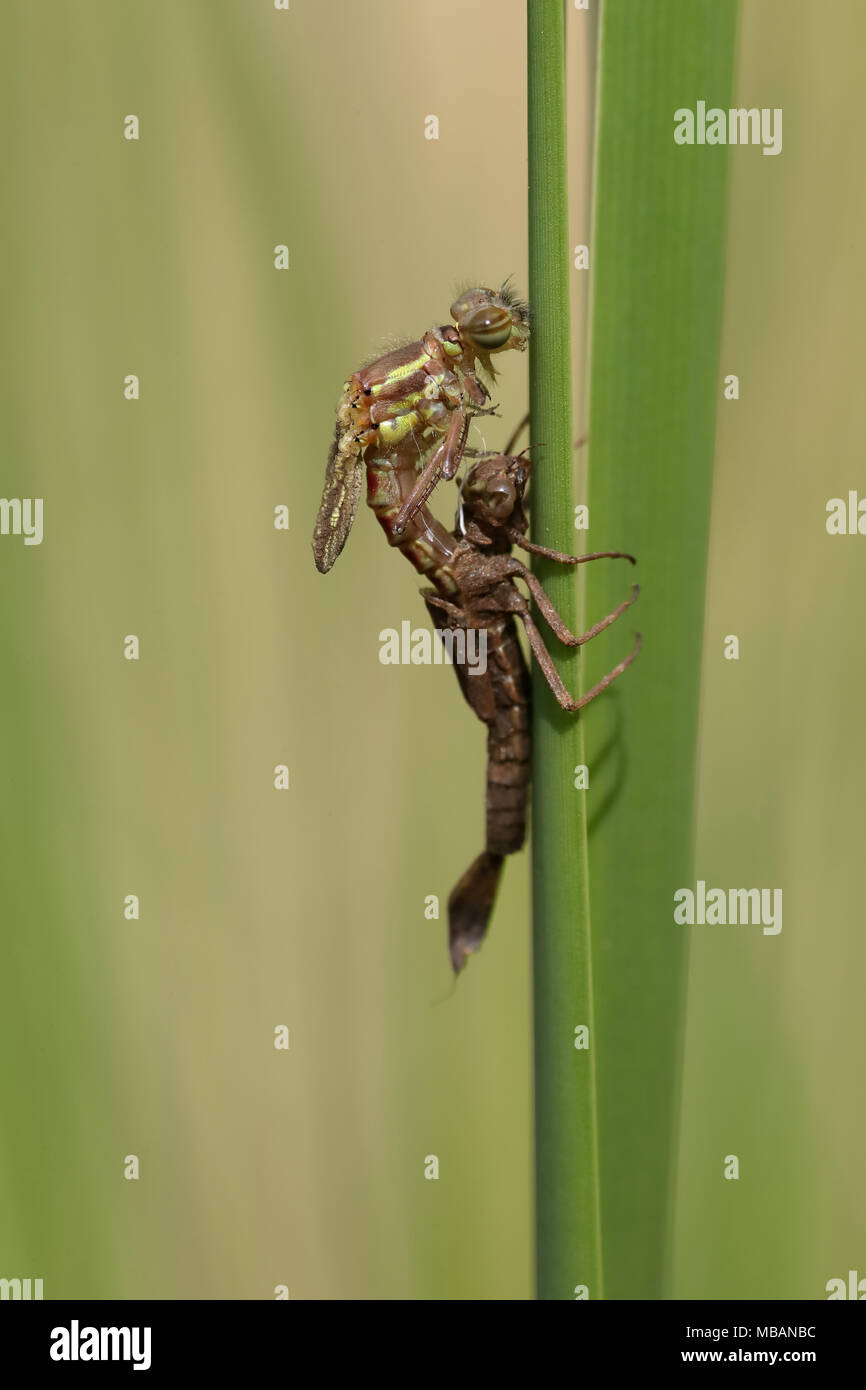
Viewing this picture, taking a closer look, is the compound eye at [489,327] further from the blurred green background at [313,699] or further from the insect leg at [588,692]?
the insect leg at [588,692]

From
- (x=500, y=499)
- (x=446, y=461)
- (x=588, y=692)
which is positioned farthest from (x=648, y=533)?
(x=500, y=499)

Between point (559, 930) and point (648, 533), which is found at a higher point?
point (648, 533)

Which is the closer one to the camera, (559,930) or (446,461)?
(559,930)

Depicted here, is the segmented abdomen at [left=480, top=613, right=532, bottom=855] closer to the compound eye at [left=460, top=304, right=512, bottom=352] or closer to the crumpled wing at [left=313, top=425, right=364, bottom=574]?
the crumpled wing at [left=313, top=425, right=364, bottom=574]

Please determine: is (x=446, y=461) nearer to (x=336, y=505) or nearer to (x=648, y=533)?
(x=336, y=505)

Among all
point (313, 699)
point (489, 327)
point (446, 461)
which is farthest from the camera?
point (313, 699)
